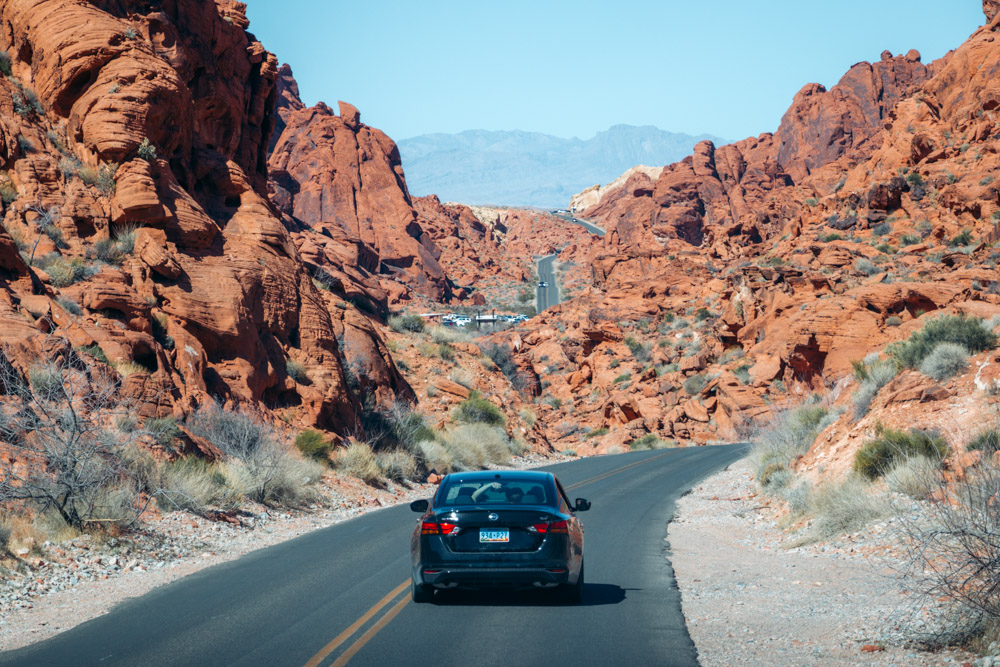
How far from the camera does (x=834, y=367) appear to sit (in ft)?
127

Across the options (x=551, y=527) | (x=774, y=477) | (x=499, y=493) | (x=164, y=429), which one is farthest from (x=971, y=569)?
(x=164, y=429)

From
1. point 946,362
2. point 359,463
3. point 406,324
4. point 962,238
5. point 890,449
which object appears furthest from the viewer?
point 406,324

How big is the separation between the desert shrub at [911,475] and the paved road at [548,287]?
272 ft

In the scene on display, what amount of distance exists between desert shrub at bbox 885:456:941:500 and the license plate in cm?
617

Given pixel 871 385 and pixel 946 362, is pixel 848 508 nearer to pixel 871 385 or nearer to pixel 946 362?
pixel 946 362

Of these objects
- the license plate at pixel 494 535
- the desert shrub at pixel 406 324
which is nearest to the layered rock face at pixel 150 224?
the license plate at pixel 494 535

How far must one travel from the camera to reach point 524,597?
10289 mm

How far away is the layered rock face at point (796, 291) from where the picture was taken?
3903 centimetres

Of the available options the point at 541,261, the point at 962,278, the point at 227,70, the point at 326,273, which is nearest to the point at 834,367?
the point at 962,278

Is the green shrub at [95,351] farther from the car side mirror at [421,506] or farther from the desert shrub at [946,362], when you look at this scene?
the desert shrub at [946,362]

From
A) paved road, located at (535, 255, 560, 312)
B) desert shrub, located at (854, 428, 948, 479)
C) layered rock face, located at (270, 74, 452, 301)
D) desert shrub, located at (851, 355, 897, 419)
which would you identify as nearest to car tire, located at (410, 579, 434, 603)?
desert shrub, located at (854, 428, 948, 479)

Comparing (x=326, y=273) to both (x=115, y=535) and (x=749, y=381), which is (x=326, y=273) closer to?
(x=749, y=381)

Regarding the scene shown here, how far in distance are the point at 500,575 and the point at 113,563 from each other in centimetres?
612

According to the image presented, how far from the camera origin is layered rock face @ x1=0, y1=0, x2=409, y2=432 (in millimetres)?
20000
